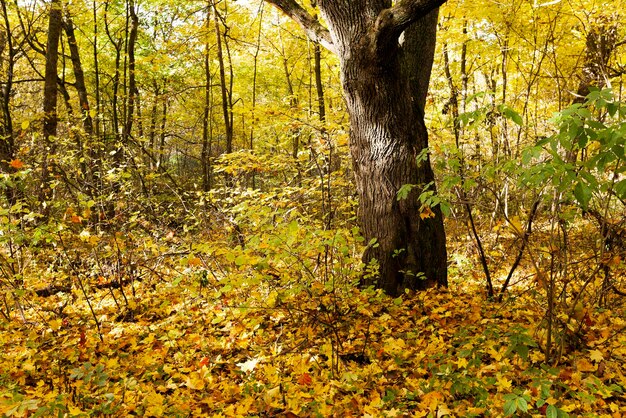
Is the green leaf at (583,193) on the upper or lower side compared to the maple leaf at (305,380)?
upper

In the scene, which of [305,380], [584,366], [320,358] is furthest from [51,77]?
[584,366]

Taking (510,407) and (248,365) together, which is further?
(248,365)

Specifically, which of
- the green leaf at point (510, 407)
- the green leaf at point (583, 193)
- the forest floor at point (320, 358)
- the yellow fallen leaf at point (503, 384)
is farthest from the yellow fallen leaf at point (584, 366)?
the green leaf at point (583, 193)

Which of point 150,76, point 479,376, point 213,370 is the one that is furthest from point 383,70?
point 150,76

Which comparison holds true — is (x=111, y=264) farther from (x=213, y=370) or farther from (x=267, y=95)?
(x=267, y=95)

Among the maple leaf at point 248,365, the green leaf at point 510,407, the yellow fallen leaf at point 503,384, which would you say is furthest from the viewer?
the maple leaf at point 248,365

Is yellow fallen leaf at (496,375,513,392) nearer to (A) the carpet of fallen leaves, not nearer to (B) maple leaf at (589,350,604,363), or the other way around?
(A) the carpet of fallen leaves

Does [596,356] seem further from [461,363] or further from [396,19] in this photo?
[396,19]

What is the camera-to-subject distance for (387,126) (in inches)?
167

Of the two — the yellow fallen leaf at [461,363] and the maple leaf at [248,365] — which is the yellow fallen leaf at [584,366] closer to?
the yellow fallen leaf at [461,363]

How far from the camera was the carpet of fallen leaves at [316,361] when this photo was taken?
8.84 feet

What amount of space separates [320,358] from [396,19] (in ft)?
9.66

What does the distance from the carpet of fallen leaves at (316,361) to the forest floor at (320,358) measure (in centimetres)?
1

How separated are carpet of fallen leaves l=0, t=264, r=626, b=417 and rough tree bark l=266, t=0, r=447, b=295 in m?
0.44
